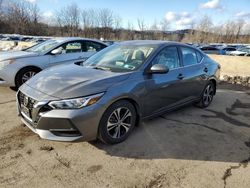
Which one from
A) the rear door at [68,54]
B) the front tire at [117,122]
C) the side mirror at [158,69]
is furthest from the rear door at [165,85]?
the rear door at [68,54]

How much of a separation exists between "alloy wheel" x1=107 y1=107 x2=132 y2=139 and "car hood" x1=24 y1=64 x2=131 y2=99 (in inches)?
17.6

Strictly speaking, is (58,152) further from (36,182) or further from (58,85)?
(58,85)

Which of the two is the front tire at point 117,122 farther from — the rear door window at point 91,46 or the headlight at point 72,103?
the rear door window at point 91,46

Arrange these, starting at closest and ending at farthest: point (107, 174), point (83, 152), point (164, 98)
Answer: point (107, 174) < point (83, 152) < point (164, 98)

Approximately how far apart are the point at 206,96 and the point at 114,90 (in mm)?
3193

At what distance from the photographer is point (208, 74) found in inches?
226

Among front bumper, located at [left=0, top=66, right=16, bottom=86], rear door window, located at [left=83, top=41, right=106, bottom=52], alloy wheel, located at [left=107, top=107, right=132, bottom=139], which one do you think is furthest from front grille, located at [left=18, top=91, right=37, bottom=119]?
rear door window, located at [left=83, top=41, right=106, bottom=52]

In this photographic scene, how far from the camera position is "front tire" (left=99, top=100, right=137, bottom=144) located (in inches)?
139

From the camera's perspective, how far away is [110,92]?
3.50 metres

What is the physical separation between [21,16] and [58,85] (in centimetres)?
7429

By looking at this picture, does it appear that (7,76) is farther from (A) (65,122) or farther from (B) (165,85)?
(B) (165,85)

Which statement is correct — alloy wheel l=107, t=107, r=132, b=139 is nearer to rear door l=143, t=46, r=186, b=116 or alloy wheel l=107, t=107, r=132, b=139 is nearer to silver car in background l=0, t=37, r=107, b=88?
rear door l=143, t=46, r=186, b=116

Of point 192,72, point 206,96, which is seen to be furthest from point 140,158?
point 206,96

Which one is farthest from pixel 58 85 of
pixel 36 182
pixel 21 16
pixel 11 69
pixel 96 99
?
pixel 21 16
